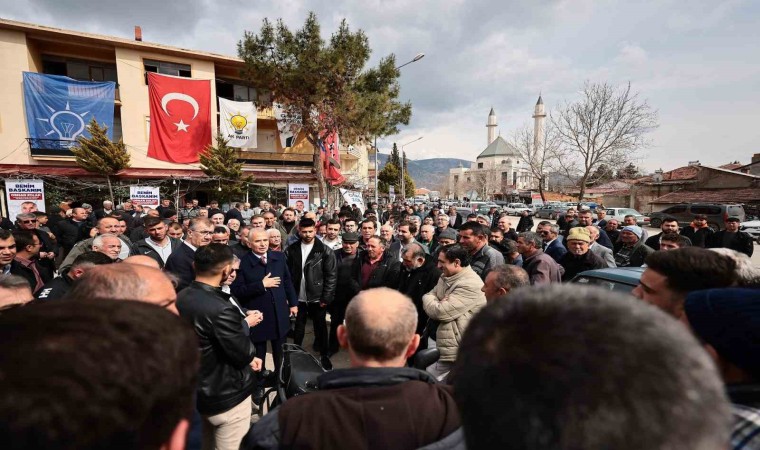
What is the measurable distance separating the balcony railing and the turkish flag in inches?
143

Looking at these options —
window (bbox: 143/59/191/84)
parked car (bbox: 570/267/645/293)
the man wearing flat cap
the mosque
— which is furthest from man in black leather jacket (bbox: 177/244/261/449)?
the mosque

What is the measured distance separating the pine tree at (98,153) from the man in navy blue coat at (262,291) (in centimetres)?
1614

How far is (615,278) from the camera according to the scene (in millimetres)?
3689

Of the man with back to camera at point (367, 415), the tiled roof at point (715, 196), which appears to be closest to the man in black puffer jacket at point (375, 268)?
the man with back to camera at point (367, 415)

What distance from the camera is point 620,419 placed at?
0.50 meters

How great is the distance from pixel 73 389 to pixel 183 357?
0.21 meters

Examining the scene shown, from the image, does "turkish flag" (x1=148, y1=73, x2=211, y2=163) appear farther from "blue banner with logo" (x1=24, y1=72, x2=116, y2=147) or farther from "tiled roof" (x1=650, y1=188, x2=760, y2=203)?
"tiled roof" (x1=650, y1=188, x2=760, y2=203)

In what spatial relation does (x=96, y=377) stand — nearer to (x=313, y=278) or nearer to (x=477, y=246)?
(x=313, y=278)

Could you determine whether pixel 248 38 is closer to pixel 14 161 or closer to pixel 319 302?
pixel 14 161

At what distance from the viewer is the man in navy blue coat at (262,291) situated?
370cm

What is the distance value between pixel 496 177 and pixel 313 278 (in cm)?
7424

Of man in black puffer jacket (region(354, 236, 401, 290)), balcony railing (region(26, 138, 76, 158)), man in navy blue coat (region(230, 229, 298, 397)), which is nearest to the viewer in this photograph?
man in navy blue coat (region(230, 229, 298, 397))

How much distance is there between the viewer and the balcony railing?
1667 cm

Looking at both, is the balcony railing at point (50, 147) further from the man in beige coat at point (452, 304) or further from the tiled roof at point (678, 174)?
the tiled roof at point (678, 174)
